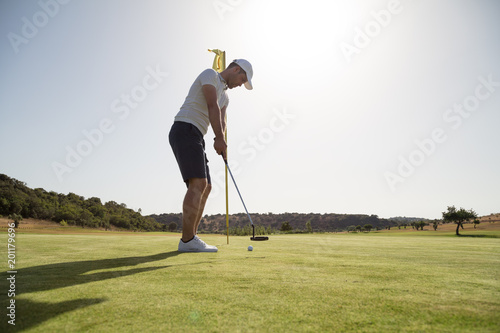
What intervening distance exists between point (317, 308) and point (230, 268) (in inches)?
48.8

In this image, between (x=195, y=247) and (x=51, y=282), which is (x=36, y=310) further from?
(x=195, y=247)

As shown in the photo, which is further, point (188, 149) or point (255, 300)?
point (188, 149)

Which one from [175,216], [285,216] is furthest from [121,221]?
[285,216]

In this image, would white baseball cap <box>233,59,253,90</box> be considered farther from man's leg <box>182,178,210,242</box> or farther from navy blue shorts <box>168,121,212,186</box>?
man's leg <box>182,178,210,242</box>

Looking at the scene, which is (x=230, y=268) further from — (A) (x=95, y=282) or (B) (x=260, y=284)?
(A) (x=95, y=282)

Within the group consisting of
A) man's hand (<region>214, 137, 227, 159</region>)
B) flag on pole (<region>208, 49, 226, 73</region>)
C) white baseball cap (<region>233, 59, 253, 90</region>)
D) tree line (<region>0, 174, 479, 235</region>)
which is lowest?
tree line (<region>0, 174, 479, 235</region>)

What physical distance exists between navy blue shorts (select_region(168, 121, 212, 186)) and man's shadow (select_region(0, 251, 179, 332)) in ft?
5.04

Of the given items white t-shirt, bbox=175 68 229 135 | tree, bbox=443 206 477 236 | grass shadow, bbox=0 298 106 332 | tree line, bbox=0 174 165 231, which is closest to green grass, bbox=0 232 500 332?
grass shadow, bbox=0 298 106 332

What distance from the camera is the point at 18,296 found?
5.04ft

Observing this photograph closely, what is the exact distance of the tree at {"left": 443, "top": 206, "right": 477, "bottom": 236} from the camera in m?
40.9

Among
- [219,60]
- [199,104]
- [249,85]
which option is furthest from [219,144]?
[219,60]

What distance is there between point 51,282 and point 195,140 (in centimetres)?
259

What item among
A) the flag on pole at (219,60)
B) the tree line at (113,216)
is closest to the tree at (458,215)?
the tree line at (113,216)

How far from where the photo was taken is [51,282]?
1.86m
